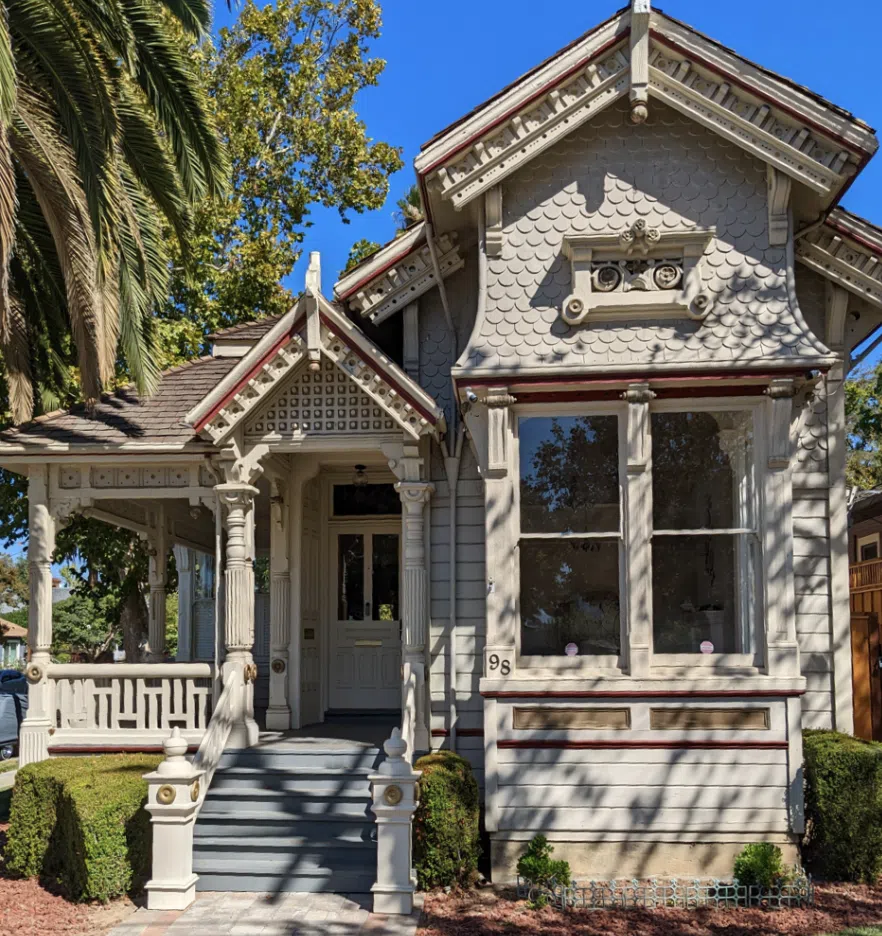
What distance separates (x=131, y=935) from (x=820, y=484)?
7.63m

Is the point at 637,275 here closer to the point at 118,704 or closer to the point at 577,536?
the point at 577,536

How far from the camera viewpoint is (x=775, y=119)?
1008 cm

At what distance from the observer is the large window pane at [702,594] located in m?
10.1

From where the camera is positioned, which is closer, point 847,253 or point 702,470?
point 702,470

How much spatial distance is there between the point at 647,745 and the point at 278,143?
1994cm

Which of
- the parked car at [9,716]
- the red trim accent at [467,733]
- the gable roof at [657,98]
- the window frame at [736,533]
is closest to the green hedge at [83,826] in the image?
the red trim accent at [467,733]

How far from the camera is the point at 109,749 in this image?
11.5m

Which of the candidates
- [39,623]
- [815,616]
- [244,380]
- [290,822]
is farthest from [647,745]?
[39,623]

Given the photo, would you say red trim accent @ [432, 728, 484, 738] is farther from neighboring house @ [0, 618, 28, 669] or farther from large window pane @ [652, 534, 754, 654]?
neighboring house @ [0, 618, 28, 669]

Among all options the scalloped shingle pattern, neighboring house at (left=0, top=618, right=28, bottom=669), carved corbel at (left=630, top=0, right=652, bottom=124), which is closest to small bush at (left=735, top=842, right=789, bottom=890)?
the scalloped shingle pattern

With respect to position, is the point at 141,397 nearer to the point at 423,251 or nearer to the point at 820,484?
the point at 423,251

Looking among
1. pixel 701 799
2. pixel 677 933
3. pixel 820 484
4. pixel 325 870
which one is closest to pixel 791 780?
pixel 701 799

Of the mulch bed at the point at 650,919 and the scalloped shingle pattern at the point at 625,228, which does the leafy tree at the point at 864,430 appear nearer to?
the scalloped shingle pattern at the point at 625,228

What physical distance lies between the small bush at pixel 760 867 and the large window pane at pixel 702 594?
5.83ft
